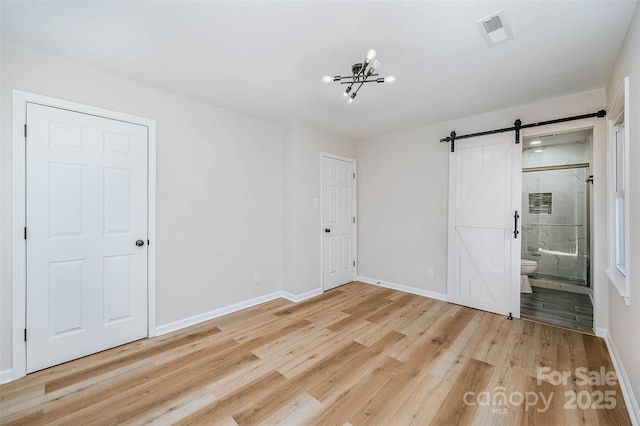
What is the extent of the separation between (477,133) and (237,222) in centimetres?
335

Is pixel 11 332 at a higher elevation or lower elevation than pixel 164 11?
lower

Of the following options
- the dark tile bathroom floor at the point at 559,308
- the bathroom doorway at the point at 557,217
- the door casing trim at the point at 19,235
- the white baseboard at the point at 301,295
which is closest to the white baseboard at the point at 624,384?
the dark tile bathroom floor at the point at 559,308

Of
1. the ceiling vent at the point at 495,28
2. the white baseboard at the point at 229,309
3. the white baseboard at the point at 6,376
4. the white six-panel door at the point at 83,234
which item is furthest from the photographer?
the white baseboard at the point at 229,309

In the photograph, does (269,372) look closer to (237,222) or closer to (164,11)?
(237,222)

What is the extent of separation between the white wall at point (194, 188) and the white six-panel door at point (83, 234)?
0.15 metres

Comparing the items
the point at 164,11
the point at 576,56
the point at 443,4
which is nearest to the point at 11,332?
the point at 164,11

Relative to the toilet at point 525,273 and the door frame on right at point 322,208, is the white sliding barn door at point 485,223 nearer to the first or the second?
the toilet at point 525,273

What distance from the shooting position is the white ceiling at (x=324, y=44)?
1616 mm

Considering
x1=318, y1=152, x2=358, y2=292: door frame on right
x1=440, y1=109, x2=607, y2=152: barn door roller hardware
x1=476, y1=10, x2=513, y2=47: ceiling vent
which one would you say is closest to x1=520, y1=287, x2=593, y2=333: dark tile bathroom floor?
x1=440, y1=109, x2=607, y2=152: barn door roller hardware

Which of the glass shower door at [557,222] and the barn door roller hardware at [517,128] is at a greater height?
the barn door roller hardware at [517,128]

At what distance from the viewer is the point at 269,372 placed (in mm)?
2074

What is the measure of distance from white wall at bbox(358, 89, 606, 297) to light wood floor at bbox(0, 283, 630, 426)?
108 centimetres

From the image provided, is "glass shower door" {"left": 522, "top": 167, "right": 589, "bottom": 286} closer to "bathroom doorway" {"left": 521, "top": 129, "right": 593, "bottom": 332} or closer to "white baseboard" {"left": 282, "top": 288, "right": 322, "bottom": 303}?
"bathroom doorway" {"left": 521, "top": 129, "right": 593, "bottom": 332}

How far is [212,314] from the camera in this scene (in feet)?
10.2
